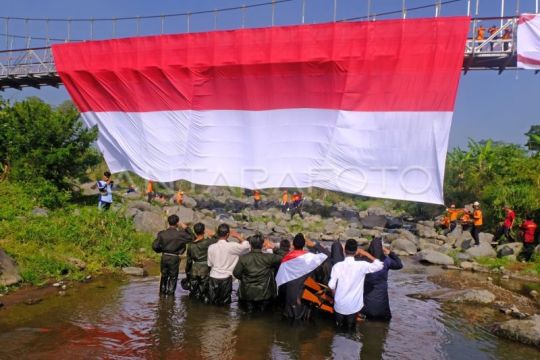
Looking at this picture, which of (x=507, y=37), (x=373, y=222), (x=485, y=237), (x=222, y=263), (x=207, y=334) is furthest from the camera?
(x=373, y=222)

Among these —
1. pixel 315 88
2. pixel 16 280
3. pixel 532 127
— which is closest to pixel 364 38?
pixel 315 88

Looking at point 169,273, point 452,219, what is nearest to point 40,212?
point 169,273

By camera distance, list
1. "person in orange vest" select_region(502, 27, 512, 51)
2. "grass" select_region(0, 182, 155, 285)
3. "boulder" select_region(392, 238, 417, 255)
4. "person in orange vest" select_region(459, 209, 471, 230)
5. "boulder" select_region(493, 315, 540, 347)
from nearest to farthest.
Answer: "boulder" select_region(493, 315, 540, 347) → "grass" select_region(0, 182, 155, 285) → "boulder" select_region(392, 238, 417, 255) → "person in orange vest" select_region(502, 27, 512, 51) → "person in orange vest" select_region(459, 209, 471, 230)

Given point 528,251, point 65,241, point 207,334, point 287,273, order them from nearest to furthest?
point 207,334 → point 287,273 → point 65,241 → point 528,251

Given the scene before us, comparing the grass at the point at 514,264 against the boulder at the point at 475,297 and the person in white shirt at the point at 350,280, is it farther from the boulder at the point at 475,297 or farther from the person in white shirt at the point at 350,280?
the person in white shirt at the point at 350,280

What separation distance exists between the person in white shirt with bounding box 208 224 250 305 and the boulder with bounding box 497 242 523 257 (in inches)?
411

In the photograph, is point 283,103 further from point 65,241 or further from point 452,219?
point 65,241

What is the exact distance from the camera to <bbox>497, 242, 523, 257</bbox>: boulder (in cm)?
1557

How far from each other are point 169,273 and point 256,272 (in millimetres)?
1953

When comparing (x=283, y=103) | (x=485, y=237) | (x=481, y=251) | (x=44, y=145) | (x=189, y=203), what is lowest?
(x=481, y=251)

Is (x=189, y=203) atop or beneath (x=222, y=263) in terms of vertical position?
atop

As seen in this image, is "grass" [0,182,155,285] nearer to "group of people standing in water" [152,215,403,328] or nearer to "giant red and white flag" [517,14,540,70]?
"group of people standing in water" [152,215,403,328]

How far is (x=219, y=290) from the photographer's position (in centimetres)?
880

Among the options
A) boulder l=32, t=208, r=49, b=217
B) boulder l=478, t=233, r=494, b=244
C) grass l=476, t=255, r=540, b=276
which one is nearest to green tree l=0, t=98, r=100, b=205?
boulder l=32, t=208, r=49, b=217
